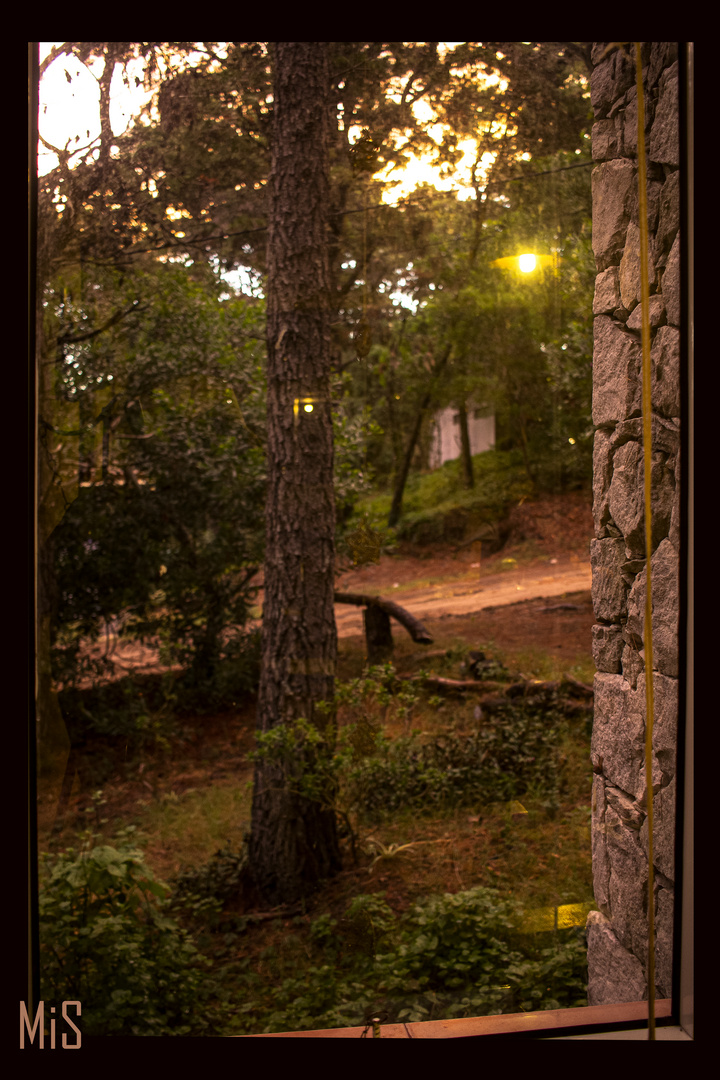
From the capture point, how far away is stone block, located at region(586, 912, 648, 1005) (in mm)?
1552

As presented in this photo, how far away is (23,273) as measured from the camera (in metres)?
1.35

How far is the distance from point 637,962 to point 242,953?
41.4 inches

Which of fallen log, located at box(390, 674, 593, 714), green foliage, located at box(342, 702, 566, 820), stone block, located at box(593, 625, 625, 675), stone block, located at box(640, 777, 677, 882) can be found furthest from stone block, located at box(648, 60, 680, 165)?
green foliage, located at box(342, 702, 566, 820)

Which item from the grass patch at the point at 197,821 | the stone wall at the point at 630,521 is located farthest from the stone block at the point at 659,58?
the grass patch at the point at 197,821

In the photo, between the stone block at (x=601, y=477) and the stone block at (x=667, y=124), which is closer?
the stone block at (x=667, y=124)

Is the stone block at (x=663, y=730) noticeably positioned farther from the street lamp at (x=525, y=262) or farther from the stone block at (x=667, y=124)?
the street lamp at (x=525, y=262)

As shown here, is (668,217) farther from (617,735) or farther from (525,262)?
(617,735)

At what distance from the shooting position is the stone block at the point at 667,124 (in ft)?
4.32

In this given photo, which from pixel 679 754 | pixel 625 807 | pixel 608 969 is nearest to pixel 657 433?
pixel 679 754

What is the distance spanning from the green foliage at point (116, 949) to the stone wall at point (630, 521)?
1115 mm

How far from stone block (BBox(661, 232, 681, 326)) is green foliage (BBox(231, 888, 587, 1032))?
1634mm

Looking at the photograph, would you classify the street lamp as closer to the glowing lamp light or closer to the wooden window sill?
the glowing lamp light

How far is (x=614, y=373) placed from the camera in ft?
5.30
